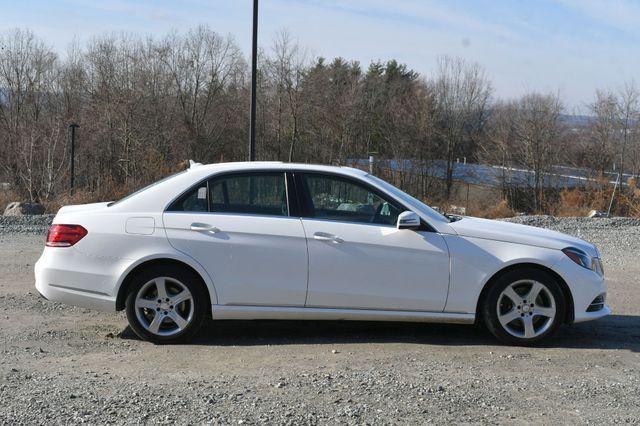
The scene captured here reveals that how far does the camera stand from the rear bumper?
594cm

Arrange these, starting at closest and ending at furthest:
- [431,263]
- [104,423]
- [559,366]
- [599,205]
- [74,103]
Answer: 1. [104,423]
2. [559,366]
3. [431,263]
4. [599,205]
5. [74,103]

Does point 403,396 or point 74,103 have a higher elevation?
point 74,103

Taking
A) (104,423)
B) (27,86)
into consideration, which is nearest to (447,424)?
(104,423)

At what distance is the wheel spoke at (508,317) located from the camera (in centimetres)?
599

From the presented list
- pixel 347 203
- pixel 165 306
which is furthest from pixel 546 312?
pixel 165 306

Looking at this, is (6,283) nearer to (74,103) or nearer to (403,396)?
(403,396)

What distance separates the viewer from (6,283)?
8438 millimetres

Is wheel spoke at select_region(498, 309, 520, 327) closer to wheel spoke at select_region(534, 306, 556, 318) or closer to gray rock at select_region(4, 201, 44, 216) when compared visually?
wheel spoke at select_region(534, 306, 556, 318)

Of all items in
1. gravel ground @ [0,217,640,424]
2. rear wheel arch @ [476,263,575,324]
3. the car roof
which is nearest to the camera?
gravel ground @ [0,217,640,424]

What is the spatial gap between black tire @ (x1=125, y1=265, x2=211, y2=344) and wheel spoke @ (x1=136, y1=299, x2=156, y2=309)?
3 centimetres

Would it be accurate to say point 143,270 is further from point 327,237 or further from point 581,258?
point 581,258

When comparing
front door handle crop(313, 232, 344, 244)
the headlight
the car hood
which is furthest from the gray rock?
the headlight

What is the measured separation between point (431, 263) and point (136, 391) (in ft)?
8.65

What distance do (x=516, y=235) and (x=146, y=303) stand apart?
3257 millimetres
